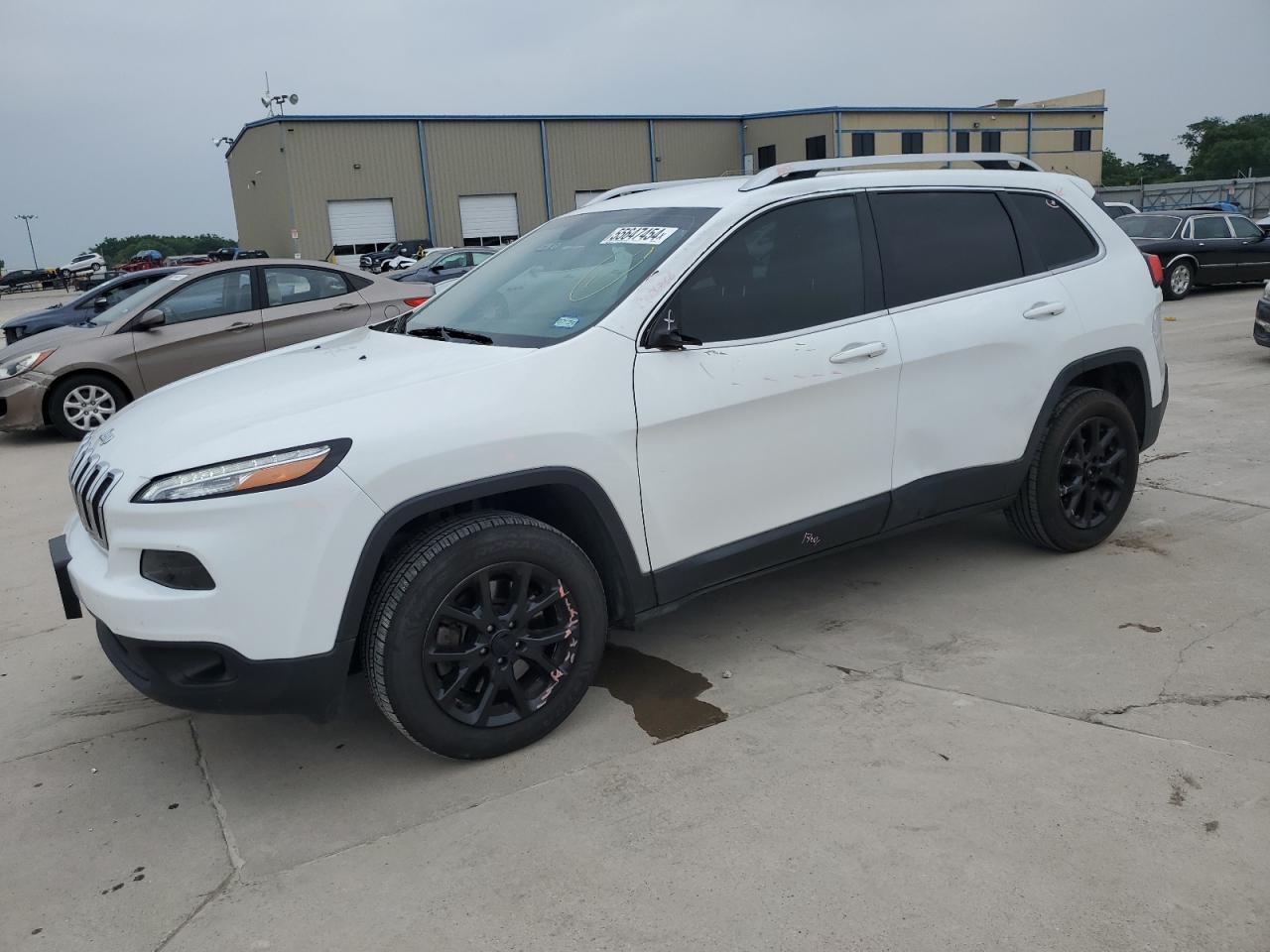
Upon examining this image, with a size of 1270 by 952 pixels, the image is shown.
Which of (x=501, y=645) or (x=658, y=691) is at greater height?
(x=501, y=645)

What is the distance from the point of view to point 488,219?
45.9 metres

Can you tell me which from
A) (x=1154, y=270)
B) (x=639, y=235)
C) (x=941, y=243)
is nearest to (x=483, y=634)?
(x=639, y=235)

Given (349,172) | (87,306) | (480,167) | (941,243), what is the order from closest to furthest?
1. (941,243)
2. (87,306)
3. (349,172)
4. (480,167)

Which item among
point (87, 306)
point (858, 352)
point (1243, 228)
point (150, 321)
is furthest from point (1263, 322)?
point (87, 306)

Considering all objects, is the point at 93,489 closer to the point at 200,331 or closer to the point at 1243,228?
the point at 200,331

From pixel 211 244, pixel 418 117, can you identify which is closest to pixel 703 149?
pixel 418 117

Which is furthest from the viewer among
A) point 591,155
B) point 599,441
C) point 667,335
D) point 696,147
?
point 696,147

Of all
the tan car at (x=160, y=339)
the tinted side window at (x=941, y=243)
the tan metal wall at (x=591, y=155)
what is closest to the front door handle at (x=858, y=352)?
the tinted side window at (x=941, y=243)

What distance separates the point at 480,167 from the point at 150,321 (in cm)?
3830

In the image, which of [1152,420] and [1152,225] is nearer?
[1152,420]

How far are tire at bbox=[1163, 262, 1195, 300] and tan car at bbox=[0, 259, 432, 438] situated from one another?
13.6 metres

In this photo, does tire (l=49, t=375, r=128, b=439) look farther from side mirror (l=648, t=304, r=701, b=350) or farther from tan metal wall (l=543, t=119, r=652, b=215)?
tan metal wall (l=543, t=119, r=652, b=215)

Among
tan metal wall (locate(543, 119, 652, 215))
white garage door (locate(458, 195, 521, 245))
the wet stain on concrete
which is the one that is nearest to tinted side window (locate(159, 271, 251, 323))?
the wet stain on concrete

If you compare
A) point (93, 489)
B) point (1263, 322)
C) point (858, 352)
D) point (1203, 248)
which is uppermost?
point (858, 352)
